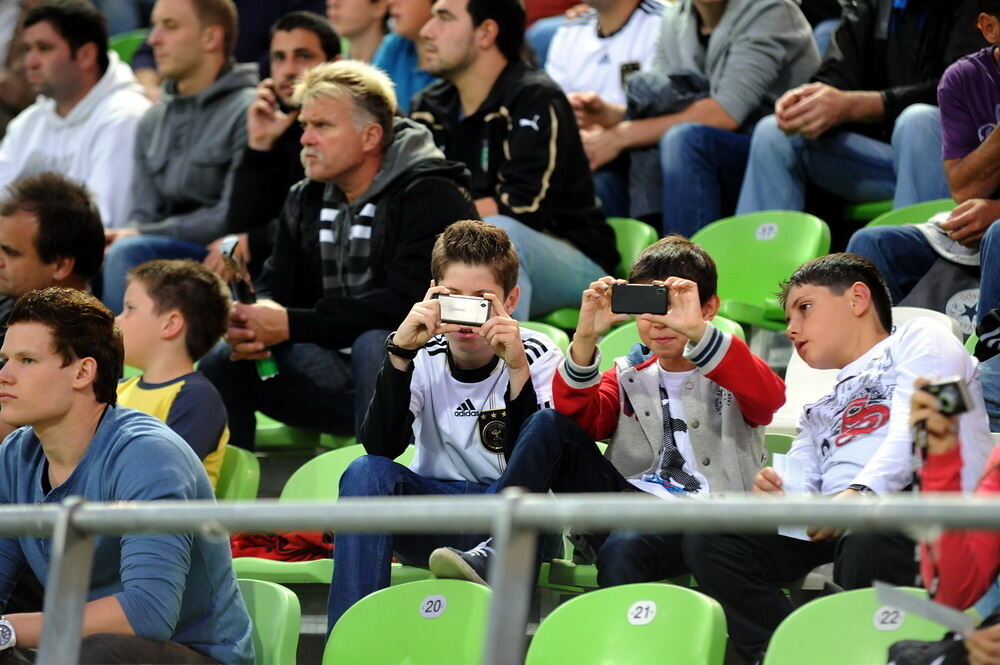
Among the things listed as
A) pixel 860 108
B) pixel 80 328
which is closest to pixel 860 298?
pixel 80 328

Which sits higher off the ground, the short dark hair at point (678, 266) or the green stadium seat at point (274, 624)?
the short dark hair at point (678, 266)

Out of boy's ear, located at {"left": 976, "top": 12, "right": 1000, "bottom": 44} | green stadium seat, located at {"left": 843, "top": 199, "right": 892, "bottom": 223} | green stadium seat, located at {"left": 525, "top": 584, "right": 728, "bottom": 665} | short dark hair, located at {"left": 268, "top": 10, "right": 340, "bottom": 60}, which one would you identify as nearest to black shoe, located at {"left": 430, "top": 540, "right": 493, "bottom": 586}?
green stadium seat, located at {"left": 525, "top": 584, "right": 728, "bottom": 665}

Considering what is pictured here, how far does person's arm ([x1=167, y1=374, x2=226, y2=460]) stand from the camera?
151 inches

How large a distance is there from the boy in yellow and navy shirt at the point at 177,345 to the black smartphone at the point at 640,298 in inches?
50.4

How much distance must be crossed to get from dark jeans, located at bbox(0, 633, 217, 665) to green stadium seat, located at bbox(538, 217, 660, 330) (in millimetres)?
2271

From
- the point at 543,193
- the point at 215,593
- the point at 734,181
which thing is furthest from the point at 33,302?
the point at 734,181

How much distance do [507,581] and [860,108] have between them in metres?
3.44

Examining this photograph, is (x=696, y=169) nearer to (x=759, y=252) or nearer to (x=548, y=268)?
(x=759, y=252)

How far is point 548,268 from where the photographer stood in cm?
481

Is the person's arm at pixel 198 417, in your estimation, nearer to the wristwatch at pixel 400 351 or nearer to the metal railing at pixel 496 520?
the wristwatch at pixel 400 351

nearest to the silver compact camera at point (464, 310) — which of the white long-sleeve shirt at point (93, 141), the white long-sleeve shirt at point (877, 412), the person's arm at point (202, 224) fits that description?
the white long-sleeve shirt at point (877, 412)

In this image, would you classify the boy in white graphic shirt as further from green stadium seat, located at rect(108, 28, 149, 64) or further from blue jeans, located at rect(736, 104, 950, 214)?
green stadium seat, located at rect(108, 28, 149, 64)

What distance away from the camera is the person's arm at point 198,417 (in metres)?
3.83

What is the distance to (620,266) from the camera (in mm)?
5094
